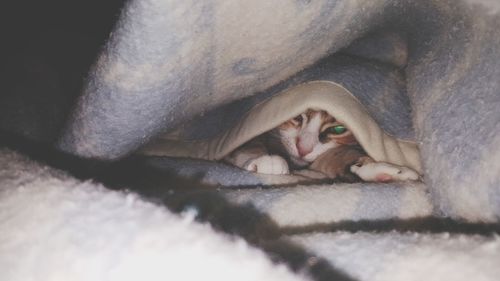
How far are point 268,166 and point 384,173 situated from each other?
0.27 m

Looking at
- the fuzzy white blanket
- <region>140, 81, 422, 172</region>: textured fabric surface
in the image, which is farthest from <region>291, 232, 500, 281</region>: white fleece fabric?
<region>140, 81, 422, 172</region>: textured fabric surface

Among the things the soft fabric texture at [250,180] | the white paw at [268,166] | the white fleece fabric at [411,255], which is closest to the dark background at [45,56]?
the soft fabric texture at [250,180]

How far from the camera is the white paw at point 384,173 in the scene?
87cm

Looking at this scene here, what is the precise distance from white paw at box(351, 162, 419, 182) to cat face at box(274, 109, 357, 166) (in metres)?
0.34

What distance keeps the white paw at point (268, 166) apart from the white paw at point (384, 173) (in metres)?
0.18

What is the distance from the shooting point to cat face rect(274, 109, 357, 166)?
1.35 m

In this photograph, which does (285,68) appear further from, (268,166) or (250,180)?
(268,166)

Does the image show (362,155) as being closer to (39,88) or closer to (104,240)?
(39,88)

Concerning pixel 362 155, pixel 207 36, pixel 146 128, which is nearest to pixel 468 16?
pixel 207 36

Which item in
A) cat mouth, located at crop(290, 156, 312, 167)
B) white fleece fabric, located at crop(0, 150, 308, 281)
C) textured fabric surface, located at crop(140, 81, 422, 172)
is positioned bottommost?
white fleece fabric, located at crop(0, 150, 308, 281)

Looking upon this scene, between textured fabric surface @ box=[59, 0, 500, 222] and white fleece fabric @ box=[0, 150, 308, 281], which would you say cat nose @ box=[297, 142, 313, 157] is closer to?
textured fabric surface @ box=[59, 0, 500, 222]

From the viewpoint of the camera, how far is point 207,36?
1.70 feet

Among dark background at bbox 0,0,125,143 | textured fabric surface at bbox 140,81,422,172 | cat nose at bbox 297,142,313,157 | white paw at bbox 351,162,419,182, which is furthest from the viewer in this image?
cat nose at bbox 297,142,313,157

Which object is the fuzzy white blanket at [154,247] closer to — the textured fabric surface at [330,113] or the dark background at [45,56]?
the dark background at [45,56]
